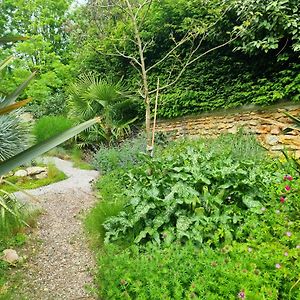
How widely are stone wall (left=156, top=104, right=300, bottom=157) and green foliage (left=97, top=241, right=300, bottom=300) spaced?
3.44 m

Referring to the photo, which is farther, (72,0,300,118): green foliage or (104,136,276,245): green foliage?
(72,0,300,118): green foliage

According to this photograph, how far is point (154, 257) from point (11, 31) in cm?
1913

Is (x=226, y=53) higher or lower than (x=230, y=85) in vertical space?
higher

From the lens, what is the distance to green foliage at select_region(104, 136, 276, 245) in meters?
2.62

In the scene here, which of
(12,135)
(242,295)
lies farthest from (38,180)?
(242,295)

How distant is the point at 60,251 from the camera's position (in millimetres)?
3283

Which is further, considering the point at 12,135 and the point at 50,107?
the point at 50,107

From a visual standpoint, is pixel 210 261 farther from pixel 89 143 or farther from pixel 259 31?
pixel 89 143

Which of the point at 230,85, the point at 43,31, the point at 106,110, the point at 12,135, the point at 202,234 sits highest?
the point at 43,31

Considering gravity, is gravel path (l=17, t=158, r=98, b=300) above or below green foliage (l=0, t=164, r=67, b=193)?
above

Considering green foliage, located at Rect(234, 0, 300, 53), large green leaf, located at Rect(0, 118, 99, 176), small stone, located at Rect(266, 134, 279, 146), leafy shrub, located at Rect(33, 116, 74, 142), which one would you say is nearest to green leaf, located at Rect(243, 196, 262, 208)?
large green leaf, located at Rect(0, 118, 99, 176)

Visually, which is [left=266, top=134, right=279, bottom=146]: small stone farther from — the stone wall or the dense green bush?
the dense green bush

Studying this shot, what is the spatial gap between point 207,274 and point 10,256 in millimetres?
1924

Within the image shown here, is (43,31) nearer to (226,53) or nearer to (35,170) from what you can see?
(35,170)
